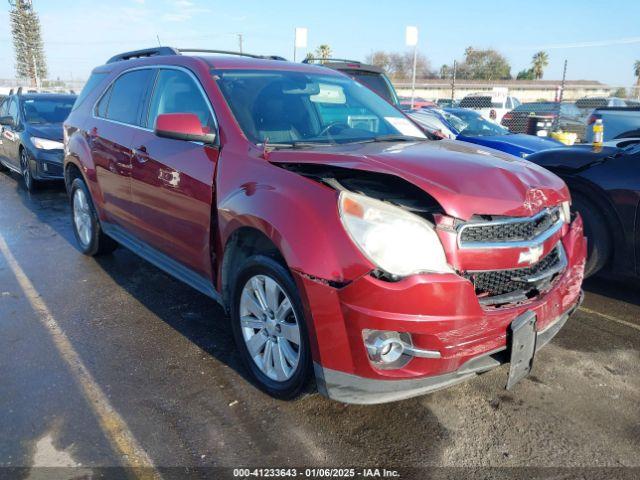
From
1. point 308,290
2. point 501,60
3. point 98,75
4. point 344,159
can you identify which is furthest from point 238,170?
point 501,60

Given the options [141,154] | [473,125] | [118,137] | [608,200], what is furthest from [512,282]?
[473,125]

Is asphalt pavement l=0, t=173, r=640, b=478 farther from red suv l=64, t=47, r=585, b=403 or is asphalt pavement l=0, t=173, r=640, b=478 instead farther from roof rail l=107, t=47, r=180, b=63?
roof rail l=107, t=47, r=180, b=63

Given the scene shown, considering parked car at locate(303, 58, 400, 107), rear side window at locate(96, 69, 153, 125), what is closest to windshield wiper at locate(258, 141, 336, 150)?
rear side window at locate(96, 69, 153, 125)

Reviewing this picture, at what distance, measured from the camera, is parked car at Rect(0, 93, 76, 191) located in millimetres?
8711

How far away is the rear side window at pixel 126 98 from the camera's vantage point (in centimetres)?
429

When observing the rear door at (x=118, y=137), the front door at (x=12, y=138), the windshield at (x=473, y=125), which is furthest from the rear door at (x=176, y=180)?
the front door at (x=12, y=138)

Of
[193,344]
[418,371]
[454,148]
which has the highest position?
[454,148]

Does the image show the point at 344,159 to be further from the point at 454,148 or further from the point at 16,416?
the point at 16,416

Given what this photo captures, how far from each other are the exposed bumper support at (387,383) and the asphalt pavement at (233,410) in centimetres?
32

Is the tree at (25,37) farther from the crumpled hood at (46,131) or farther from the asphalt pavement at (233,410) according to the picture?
the asphalt pavement at (233,410)

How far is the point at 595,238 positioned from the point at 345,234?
2963 mm

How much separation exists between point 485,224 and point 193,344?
2.16 metres

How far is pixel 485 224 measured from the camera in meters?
2.48

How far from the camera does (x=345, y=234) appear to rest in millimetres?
2371
